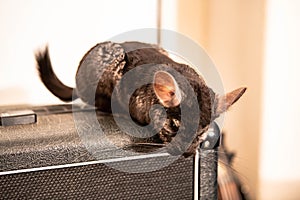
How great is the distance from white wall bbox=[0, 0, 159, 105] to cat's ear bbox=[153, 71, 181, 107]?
36 cm

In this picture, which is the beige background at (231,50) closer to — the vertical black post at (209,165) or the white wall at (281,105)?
the white wall at (281,105)

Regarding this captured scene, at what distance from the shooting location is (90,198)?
81cm

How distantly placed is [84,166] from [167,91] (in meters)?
0.17

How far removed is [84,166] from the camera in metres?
0.80

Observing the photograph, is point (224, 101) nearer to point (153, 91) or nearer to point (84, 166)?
point (153, 91)

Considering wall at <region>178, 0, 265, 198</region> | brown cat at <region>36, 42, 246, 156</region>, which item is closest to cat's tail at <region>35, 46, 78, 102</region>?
brown cat at <region>36, 42, 246, 156</region>

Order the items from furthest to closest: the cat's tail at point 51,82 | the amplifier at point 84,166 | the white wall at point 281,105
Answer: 1. the white wall at point 281,105
2. the cat's tail at point 51,82
3. the amplifier at point 84,166

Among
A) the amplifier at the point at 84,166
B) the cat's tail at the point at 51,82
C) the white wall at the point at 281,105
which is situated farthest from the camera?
the white wall at the point at 281,105

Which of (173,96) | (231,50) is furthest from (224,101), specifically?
(231,50)

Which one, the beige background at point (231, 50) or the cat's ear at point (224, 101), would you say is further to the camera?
the beige background at point (231, 50)

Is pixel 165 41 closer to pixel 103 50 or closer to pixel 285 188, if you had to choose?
pixel 103 50

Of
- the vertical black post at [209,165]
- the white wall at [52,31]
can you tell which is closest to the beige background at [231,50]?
the white wall at [52,31]

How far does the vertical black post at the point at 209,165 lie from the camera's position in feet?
2.79

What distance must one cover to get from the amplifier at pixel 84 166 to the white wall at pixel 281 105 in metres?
0.46
